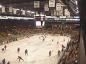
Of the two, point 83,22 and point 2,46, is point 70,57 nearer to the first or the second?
point 83,22

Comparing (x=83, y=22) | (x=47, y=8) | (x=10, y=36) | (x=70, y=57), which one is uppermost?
(x=47, y=8)

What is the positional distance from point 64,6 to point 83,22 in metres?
0.25

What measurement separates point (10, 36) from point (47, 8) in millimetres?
490

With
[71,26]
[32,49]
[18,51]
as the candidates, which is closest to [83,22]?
[71,26]

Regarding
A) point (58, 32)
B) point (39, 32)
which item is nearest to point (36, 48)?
point (39, 32)

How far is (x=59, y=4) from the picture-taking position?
2279mm

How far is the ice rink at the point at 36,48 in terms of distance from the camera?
2.25m

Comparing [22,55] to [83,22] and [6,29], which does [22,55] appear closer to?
[6,29]

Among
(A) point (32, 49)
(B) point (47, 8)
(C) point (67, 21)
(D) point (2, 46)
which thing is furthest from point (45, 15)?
(D) point (2, 46)

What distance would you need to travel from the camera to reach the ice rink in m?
2.25

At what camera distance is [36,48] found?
2283mm

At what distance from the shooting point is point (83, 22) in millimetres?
2232

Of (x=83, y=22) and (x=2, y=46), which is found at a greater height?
(x=83, y=22)

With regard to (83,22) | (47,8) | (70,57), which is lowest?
(70,57)
